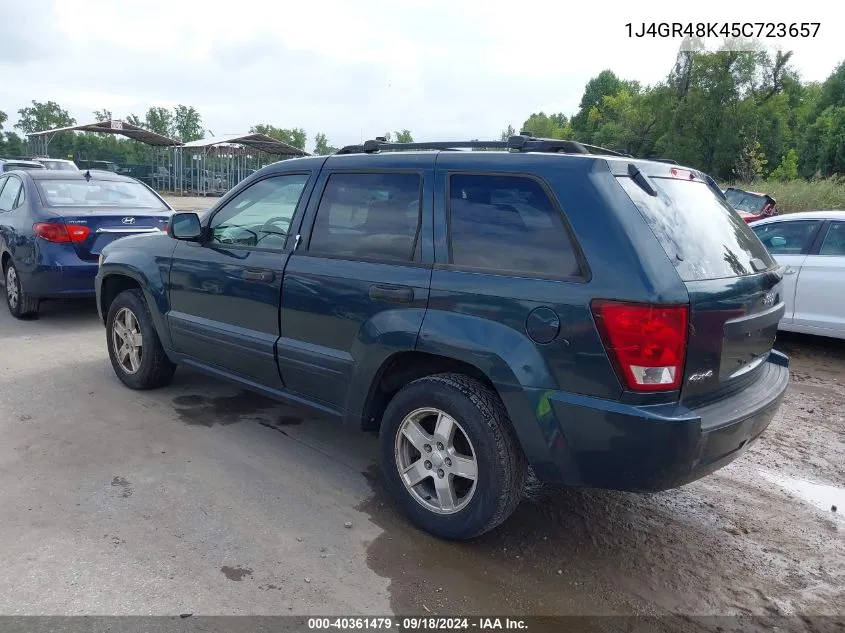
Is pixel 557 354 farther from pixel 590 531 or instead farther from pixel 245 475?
pixel 245 475

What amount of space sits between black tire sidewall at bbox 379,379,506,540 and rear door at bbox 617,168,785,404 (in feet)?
2.88

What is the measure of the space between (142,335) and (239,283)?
139cm

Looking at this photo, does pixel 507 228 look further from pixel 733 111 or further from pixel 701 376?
pixel 733 111

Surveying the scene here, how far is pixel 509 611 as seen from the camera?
2.78m

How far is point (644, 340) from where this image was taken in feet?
8.55

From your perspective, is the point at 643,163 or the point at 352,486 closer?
the point at 643,163

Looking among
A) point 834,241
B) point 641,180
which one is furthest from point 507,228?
point 834,241

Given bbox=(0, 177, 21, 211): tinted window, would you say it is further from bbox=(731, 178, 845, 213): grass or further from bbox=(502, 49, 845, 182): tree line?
bbox=(502, 49, 845, 182): tree line

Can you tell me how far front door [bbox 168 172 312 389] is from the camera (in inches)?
157

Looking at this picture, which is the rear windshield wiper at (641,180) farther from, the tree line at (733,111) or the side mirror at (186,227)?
the tree line at (733,111)

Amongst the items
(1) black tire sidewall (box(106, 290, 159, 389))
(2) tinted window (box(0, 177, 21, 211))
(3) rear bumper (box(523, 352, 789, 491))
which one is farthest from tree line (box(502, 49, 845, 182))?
(3) rear bumper (box(523, 352, 789, 491))

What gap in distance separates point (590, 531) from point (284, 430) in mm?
2202

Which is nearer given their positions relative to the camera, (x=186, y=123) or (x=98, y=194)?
(x=98, y=194)

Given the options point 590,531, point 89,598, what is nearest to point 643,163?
point 590,531
